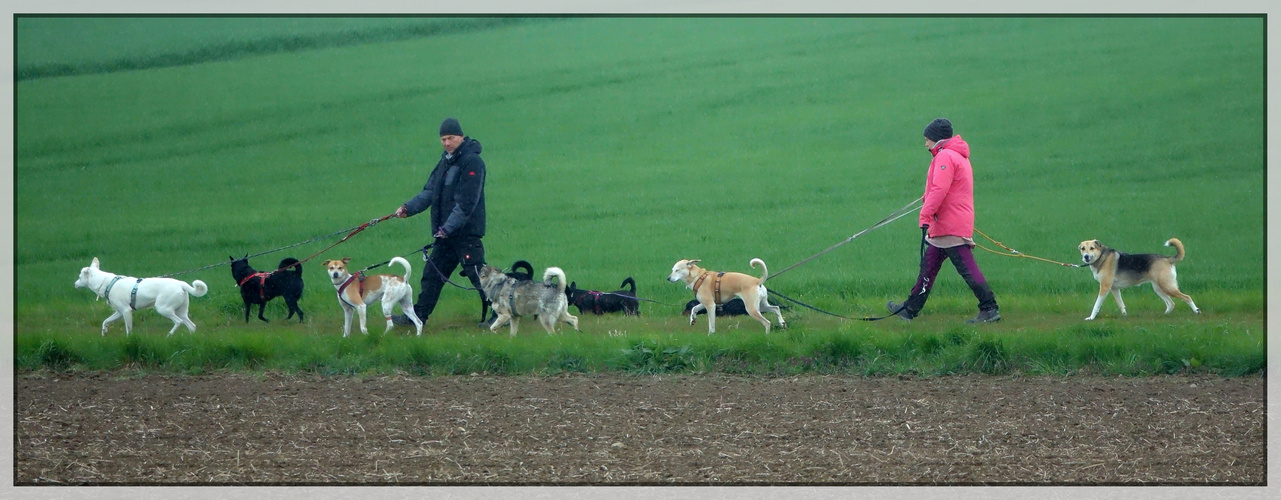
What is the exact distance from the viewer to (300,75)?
18.8 m

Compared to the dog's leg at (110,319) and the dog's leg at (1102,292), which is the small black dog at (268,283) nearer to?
the dog's leg at (110,319)

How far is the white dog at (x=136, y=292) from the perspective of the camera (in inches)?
444

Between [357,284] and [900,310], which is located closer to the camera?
[357,284]

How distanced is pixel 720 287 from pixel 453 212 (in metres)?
2.90

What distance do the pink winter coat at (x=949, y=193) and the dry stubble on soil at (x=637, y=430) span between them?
2.03m

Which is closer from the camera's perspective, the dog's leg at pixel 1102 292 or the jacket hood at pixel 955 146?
the jacket hood at pixel 955 146

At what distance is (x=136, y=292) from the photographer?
11.3m

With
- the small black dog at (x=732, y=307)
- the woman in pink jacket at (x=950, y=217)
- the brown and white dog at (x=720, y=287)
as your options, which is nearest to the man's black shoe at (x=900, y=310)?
the woman in pink jacket at (x=950, y=217)

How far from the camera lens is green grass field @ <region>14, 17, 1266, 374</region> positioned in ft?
51.1

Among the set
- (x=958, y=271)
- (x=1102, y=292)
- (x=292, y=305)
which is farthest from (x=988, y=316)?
(x=292, y=305)

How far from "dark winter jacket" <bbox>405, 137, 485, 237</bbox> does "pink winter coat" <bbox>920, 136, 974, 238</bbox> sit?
4.64 metres

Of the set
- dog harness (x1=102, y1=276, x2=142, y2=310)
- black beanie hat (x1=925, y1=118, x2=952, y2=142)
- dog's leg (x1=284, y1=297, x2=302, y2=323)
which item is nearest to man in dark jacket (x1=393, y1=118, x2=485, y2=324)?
dog's leg (x1=284, y1=297, x2=302, y2=323)

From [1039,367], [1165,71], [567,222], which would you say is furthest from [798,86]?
[1039,367]

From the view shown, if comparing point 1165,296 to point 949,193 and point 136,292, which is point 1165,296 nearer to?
point 949,193
